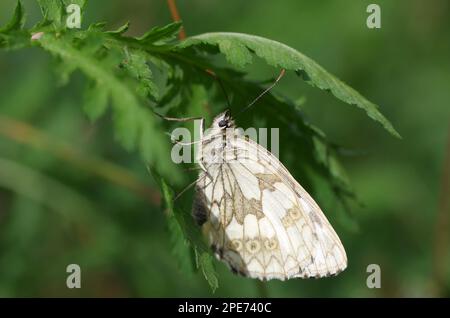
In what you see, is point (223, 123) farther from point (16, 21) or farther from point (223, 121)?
point (16, 21)

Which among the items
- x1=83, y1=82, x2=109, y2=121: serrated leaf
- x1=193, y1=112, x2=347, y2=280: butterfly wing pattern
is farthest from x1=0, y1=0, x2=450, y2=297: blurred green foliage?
x1=193, y1=112, x2=347, y2=280: butterfly wing pattern

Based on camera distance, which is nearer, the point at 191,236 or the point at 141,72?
the point at 141,72

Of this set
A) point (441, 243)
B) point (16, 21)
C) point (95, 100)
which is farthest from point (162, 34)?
point (441, 243)

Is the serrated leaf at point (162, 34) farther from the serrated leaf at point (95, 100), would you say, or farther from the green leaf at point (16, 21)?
the serrated leaf at point (95, 100)

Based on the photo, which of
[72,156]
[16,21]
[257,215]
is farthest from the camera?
[72,156]

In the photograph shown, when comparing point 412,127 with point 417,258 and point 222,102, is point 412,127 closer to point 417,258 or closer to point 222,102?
point 417,258

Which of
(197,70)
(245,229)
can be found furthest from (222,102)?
(245,229)

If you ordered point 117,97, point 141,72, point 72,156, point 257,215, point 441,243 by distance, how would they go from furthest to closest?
point 441,243 → point 72,156 → point 257,215 → point 141,72 → point 117,97

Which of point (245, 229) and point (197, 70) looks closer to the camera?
point (197, 70)
